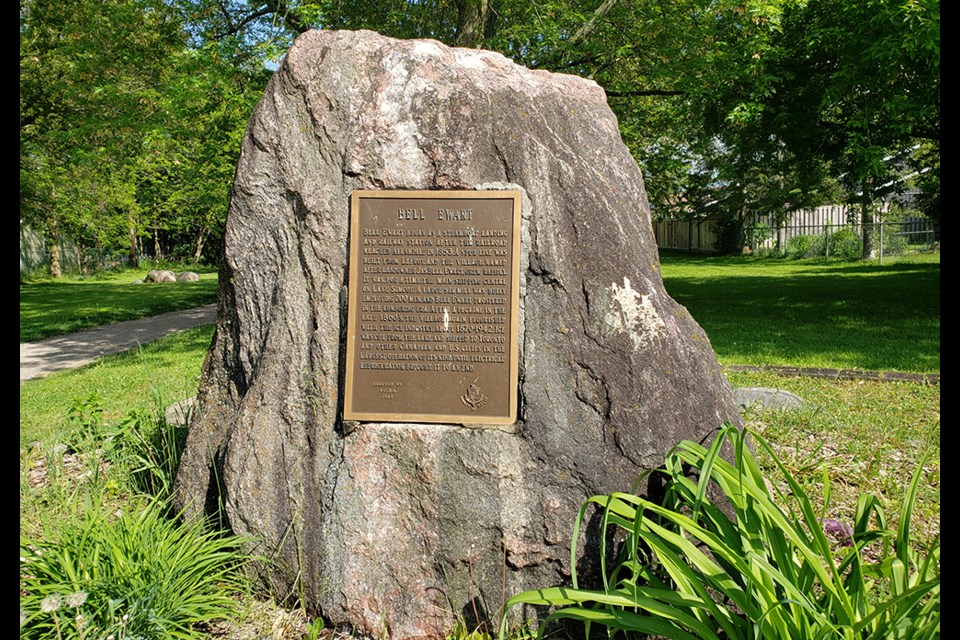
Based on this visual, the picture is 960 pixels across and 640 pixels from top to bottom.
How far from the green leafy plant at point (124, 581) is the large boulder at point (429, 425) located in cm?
29

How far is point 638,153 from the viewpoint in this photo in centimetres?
1234

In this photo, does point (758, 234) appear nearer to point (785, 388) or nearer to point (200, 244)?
point (785, 388)

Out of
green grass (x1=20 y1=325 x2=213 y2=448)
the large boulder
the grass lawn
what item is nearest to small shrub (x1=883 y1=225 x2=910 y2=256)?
the grass lawn

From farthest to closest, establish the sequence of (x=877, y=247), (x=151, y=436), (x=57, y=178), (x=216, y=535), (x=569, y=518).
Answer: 1. (x=877, y=247)
2. (x=57, y=178)
3. (x=151, y=436)
4. (x=216, y=535)
5. (x=569, y=518)

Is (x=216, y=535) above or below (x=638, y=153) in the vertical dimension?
below

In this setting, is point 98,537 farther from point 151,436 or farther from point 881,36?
point 881,36

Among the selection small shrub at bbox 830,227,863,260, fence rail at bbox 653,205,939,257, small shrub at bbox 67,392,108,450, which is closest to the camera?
small shrub at bbox 67,392,108,450

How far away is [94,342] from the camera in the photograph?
10508mm

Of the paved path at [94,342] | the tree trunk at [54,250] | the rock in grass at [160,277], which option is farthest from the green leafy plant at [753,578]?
the tree trunk at [54,250]

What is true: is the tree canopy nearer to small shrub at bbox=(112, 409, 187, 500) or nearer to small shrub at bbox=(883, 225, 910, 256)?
small shrub at bbox=(112, 409, 187, 500)

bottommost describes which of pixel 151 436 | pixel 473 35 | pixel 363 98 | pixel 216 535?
pixel 216 535

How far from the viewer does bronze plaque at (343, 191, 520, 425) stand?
3289 mm
